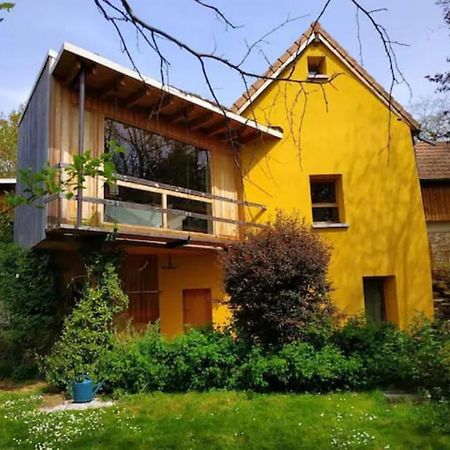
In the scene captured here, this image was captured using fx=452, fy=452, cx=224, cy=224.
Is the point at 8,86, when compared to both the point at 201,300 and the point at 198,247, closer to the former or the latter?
the point at 198,247

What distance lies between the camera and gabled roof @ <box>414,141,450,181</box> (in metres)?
18.0

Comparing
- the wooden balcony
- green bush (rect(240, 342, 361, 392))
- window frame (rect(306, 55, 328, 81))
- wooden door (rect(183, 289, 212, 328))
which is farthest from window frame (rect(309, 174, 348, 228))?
green bush (rect(240, 342, 361, 392))

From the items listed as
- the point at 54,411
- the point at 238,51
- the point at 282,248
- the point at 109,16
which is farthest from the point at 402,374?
the point at 109,16

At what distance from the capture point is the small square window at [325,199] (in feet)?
43.2

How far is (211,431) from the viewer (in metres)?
5.91

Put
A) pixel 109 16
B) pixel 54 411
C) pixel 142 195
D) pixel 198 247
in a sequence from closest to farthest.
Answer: pixel 109 16 → pixel 54 411 → pixel 142 195 → pixel 198 247

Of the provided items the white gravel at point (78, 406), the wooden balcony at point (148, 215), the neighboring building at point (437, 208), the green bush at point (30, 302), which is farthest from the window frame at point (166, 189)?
the neighboring building at point (437, 208)

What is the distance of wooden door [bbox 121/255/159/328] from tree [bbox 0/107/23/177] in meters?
17.9

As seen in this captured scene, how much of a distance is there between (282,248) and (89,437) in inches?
184

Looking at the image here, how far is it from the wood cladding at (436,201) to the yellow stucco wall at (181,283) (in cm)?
1012

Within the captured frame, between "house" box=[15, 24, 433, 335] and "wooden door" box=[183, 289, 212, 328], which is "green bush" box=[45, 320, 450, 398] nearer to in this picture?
"house" box=[15, 24, 433, 335]

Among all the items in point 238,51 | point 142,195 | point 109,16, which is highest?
point 142,195

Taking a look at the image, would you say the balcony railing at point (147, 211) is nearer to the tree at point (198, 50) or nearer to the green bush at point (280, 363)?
the green bush at point (280, 363)

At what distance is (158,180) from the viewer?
423 inches
